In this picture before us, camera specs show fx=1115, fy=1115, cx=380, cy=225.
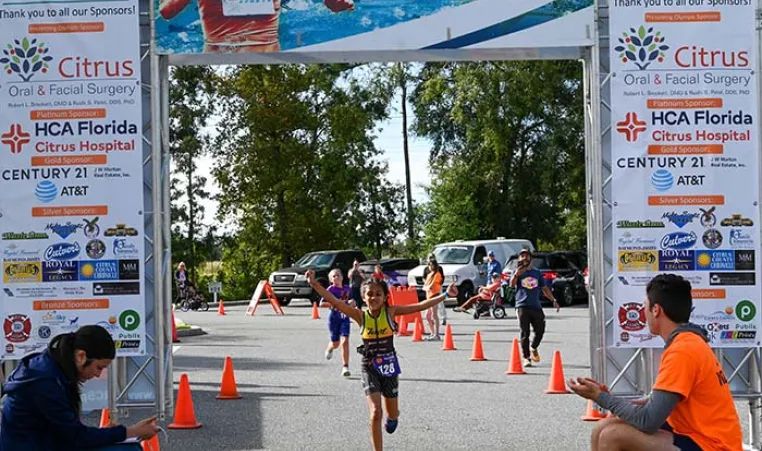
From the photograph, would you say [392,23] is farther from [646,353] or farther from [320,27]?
[646,353]

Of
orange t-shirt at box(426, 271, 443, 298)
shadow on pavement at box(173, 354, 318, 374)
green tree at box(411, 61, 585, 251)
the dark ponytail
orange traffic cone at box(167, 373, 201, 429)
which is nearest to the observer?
the dark ponytail

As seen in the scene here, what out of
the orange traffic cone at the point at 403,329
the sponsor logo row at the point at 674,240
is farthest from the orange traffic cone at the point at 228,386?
the orange traffic cone at the point at 403,329

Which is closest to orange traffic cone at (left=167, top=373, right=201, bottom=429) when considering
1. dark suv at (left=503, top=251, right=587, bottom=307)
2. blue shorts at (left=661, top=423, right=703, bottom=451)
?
blue shorts at (left=661, top=423, right=703, bottom=451)

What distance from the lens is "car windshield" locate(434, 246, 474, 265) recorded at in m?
37.9

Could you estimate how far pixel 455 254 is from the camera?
1516 inches

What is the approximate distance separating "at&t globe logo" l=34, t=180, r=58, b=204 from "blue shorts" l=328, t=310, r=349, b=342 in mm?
7805

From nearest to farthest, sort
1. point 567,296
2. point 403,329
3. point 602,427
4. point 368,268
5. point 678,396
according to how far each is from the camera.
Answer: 1. point 678,396
2. point 602,427
3. point 403,329
4. point 567,296
5. point 368,268

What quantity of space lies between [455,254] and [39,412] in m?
32.5

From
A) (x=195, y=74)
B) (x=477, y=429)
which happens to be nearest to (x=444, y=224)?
(x=195, y=74)

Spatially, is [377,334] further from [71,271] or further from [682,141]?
[682,141]

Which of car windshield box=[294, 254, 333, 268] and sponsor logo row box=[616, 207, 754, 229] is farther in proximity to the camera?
car windshield box=[294, 254, 333, 268]

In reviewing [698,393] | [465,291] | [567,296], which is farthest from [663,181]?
[567,296]

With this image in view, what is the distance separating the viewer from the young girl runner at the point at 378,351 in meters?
9.69

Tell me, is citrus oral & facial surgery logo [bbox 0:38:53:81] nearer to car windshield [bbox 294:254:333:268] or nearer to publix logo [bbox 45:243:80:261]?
publix logo [bbox 45:243:80:261]
